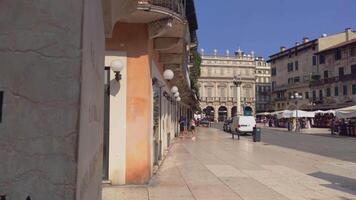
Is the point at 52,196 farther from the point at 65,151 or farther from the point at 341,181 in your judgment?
the point at 341,181

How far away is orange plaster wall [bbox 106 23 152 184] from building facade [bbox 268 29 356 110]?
68.6 meters

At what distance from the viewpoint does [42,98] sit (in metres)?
2.50

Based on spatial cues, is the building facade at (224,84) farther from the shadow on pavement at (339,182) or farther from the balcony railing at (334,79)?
the shadow on pavement at (339,182)

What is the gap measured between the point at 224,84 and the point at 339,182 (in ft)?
382

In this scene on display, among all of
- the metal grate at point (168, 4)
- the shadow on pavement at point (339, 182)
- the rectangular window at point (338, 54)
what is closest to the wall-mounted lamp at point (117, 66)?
the metal grate at point (168, 4)

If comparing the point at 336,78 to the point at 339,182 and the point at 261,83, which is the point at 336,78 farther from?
the point at 339,182

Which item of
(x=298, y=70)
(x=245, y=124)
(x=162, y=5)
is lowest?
(x=245, y=124)

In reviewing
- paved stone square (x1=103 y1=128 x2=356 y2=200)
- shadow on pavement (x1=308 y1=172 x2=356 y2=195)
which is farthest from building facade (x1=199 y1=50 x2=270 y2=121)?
shadow on pavement (x1=308 y1=172 x2=356 y2=195)

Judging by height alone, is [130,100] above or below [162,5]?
below

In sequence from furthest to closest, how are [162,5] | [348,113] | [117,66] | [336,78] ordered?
[336,78]
[348,113]
[162,5]
[117,66]

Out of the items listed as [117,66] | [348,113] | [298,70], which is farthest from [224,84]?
[117,66]

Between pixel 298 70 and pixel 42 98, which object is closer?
pixel 42 98

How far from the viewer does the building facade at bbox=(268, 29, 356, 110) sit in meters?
80.8

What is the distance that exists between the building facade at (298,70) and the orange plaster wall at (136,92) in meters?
68.6
